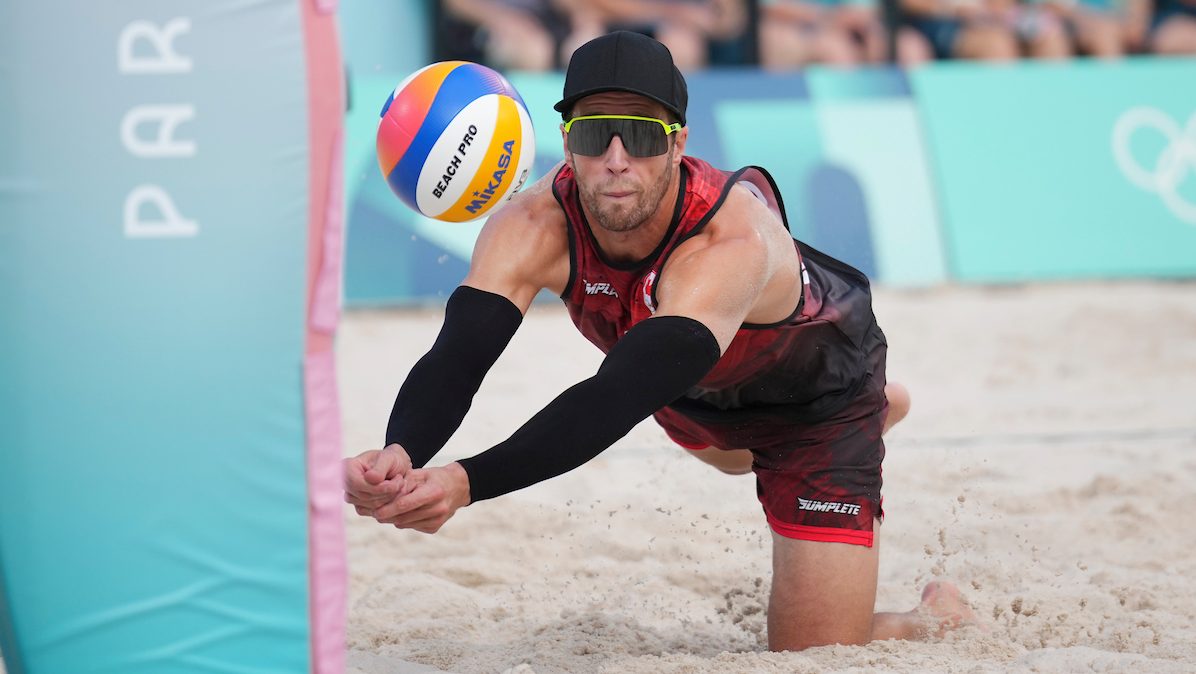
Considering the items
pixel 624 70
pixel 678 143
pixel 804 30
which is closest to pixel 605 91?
pixel 624 70

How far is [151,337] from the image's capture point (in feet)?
6.05

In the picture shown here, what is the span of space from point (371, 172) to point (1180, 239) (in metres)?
5.06

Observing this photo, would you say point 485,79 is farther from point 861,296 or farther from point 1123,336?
point 1123,336

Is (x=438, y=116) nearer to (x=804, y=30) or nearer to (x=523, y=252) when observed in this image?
(x=523, y=252)

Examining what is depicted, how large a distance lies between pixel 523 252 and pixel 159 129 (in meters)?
1.13

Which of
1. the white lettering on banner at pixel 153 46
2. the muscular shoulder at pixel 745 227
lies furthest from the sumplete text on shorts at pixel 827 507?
the white lettering on banner at pixel 153 46

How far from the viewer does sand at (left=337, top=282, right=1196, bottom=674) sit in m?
2.98

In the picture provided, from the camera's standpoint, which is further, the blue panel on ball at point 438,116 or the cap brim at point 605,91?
the blue panel on ball at point 438,116

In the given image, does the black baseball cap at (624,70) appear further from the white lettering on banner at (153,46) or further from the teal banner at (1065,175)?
the teal banner at (1065,175)

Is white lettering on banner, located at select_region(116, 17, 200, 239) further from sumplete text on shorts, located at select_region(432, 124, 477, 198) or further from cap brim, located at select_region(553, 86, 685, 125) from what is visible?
sumplete text on shorts, located at select_region(432, 124, 477, 198)

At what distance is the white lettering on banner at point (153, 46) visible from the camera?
181 centimetres

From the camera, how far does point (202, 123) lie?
6.01 feet

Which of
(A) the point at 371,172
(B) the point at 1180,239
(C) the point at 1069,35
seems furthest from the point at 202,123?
(C) the point at 1069,35

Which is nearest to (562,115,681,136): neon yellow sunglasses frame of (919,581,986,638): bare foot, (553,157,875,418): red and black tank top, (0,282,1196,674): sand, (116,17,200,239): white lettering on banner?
(553,157,875,418): red and black tank top
